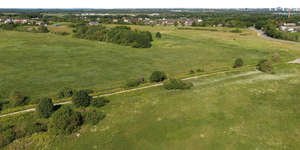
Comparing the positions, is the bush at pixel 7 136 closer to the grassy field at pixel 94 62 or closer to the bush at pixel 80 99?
the bush at pixel 80 99

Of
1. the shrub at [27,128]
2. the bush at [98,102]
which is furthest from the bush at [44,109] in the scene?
the bush at [98,102]

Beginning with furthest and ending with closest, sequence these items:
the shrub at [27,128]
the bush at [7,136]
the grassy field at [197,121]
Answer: the shrub at [27,128], the grassy field at [197,121], the bush at [7,136]

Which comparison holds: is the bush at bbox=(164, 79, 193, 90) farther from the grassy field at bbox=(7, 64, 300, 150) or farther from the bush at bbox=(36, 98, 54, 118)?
the bush at bbox=(36, 98, 54, 118)

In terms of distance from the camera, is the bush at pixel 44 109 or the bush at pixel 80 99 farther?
the bush at pixel 80 99

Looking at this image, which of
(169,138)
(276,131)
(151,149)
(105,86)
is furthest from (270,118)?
(105,86)

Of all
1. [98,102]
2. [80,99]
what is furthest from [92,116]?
[80,99]
